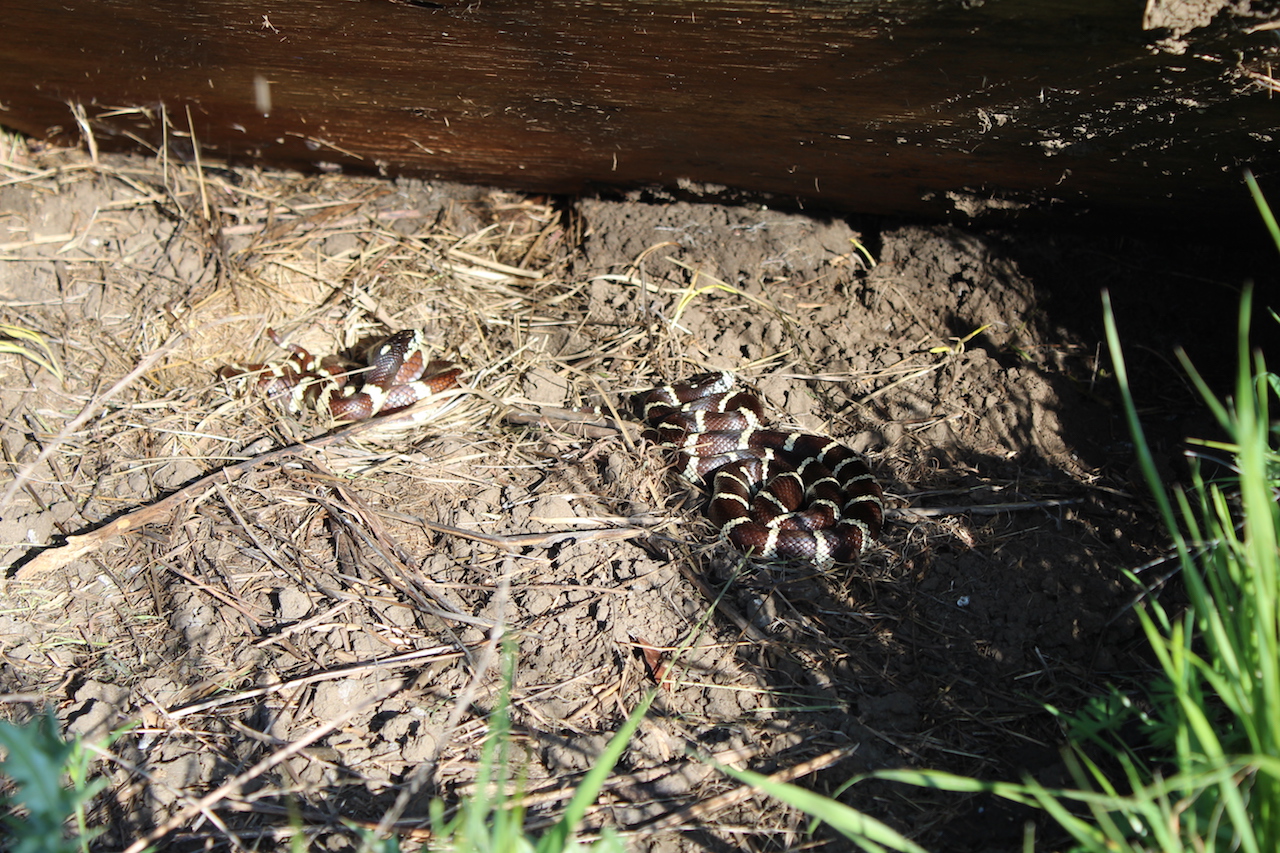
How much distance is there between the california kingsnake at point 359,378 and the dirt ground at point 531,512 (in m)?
0.15

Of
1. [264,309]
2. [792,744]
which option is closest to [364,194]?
[264,309]

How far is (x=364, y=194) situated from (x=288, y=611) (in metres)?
3.30

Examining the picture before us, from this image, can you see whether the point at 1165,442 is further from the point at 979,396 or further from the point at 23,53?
the point at 23,53

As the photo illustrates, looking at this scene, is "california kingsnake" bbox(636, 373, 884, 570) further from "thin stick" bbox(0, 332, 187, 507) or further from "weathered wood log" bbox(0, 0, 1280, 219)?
"thin stick" bbox(0, 332, 187, 507)

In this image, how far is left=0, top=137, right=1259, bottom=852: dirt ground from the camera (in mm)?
2918

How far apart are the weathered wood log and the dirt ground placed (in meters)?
0.49

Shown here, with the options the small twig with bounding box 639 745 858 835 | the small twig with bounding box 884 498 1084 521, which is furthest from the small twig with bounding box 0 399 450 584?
the small twig with bounding box 884 498 1084 521

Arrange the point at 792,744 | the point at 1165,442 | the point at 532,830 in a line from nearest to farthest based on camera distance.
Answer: the point at 532,830 → the point at 792,744 → the point at 1165,442

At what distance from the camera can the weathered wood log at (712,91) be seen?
3158 mm

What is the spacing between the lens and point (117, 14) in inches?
155

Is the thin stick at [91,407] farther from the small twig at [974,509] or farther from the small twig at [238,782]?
the small twig at [974,509]

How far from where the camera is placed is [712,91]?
3.80m

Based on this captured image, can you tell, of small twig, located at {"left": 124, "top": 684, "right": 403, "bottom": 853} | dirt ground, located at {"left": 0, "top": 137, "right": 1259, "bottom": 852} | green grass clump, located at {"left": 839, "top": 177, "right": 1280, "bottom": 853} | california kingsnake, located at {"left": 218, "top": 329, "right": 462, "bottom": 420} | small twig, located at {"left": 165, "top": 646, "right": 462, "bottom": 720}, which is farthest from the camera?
california kingsnake, located at {"left": 218, "top": 329, "right": 462, "bottom": 420}

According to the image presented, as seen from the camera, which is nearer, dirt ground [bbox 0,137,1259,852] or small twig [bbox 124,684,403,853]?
small twig [bbox 124,684,403,853]
